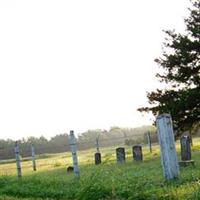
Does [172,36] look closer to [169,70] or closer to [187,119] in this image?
[169,70]

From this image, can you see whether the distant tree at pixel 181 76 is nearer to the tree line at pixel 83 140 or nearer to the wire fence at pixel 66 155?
the wire fence at pixel 66 155

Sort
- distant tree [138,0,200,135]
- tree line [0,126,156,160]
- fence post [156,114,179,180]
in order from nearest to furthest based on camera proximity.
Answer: fence post [156,114,179,180]
distant tree [138,0,200,135]
tree line [0,126,156,160]

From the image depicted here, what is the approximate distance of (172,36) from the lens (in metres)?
33.3

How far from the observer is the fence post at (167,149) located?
1402 centimetres

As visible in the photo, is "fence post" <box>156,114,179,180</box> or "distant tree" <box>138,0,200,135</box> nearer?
"fence post" <box>156,114,179,180</box>

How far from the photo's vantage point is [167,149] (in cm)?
1427

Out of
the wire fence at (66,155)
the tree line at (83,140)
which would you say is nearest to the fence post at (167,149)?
the wire fence at (66,155)

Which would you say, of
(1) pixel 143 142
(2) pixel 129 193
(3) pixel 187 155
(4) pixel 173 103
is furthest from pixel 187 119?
(1) pixel 143 142

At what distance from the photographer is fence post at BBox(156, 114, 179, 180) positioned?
552 inches

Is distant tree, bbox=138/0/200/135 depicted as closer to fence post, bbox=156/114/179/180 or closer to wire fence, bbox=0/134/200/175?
wire fence, bbox=0/134/200/175

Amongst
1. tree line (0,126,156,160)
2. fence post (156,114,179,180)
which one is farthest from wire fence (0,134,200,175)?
fence post (156,114,179,180)

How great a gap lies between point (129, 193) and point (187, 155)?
8.99 m

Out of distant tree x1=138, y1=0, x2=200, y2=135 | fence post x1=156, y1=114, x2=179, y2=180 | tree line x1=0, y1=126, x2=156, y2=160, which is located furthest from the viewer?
tree line x1=0, y1=126, x2=156, y2=160

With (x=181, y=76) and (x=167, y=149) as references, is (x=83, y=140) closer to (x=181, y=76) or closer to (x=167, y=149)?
(x=181, y=76)
